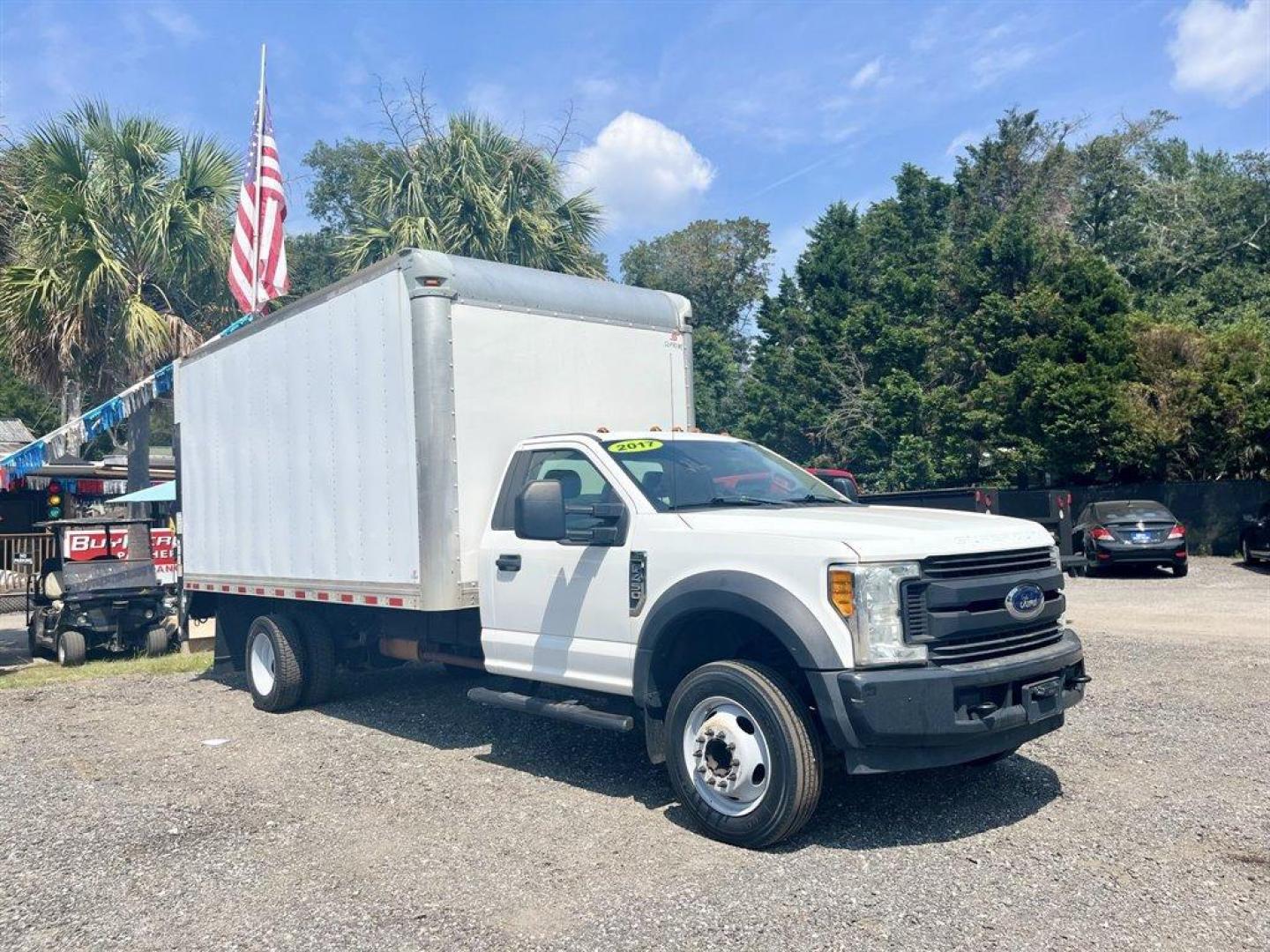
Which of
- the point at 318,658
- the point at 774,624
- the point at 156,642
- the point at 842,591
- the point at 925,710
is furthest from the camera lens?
the point at 156,642

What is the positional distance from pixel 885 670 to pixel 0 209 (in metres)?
15.4

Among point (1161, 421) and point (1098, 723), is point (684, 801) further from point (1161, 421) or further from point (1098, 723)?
point (1161, 421)

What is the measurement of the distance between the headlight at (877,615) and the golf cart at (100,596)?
10.7 metres

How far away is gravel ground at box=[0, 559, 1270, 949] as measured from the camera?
434 centimetres

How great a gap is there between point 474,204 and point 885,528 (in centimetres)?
1663

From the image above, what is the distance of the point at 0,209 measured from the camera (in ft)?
50.6

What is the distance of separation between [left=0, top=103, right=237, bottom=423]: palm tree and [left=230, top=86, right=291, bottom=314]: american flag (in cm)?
301

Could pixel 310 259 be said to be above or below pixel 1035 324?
above

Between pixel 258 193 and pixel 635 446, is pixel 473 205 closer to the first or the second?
pixel 258 193

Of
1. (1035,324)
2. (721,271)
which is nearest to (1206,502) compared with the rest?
(1035,324)

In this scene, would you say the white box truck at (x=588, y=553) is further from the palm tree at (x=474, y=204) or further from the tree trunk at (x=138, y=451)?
the palm tree at (x=474, y=204)

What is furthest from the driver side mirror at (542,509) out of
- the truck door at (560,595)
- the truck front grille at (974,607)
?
the truck front grille at (974,607)

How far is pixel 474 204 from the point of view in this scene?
20375 mm

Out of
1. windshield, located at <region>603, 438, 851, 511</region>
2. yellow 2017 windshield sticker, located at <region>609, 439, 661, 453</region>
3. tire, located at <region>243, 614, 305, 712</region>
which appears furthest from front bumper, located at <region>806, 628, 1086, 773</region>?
tire, located at <region>243, 614, 305, 712</region>
